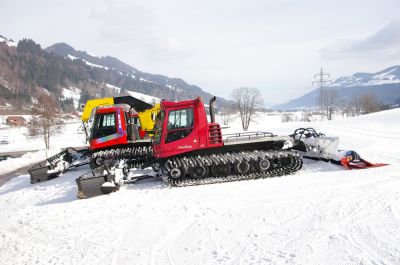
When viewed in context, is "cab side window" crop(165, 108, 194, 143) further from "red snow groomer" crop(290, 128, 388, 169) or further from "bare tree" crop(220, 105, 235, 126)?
"bare tree" crop(220, 105, 235, 126)

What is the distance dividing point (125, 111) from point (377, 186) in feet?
35.9

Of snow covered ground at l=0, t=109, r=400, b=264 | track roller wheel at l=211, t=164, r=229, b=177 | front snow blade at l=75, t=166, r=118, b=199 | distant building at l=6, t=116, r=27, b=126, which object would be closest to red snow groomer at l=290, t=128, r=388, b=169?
snow covered ground at l=0, t=109, r=400, b=264

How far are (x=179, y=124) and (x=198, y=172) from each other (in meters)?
1.69

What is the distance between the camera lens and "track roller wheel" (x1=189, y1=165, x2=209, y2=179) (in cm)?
1100

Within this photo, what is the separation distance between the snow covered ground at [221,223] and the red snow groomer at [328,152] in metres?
0.63

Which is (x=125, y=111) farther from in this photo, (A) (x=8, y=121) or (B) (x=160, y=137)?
(A) (x=8, y=121)

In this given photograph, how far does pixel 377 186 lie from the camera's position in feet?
30.2

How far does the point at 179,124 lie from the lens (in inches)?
443

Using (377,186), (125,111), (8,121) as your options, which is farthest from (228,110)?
(377,186)

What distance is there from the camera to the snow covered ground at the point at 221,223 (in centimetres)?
580

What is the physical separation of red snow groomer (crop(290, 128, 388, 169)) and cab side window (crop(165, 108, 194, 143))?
179 inches

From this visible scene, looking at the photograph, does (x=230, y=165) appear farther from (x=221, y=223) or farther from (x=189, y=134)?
(x=221, y=223)

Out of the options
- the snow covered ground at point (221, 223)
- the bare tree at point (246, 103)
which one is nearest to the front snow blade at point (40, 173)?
the snow covered ground at point (221, 223)

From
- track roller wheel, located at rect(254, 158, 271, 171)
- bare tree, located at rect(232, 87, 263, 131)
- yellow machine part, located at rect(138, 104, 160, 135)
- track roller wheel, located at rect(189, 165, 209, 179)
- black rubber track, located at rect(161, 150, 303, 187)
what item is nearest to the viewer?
black rubber track, located at rect(161, 150, 303, 187)
